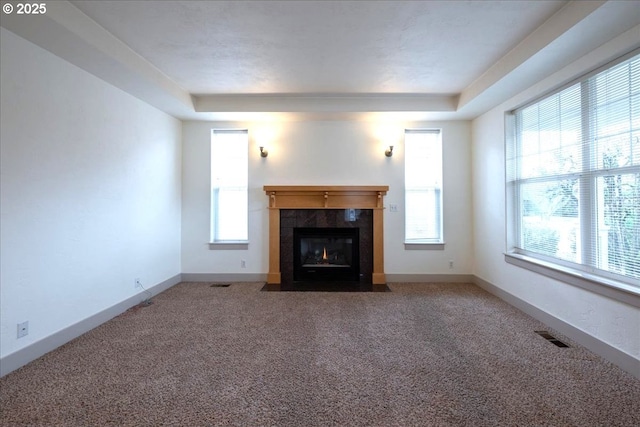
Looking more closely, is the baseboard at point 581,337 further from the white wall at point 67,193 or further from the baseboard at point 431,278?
the white wall at point 67,193

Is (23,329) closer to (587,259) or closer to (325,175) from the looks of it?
(325,175)

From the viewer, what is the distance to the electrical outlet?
2.01 m

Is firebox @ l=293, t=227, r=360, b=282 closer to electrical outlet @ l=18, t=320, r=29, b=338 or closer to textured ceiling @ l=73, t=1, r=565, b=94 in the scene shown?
textured ceiling @ l=73, t=1, r=565, b=94

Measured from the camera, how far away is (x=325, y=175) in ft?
13.9

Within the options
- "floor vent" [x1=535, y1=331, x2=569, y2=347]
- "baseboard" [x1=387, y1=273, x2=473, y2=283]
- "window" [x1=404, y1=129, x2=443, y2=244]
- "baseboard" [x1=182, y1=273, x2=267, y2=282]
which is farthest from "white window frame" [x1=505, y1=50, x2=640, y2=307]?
"baseboard" [x1=182, y1=273, x2=267, y2=282]

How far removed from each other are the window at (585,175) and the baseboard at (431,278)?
1082 mm

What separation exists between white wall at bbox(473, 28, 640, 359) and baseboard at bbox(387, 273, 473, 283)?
0.64 feet

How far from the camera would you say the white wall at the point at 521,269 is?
203 centimetres

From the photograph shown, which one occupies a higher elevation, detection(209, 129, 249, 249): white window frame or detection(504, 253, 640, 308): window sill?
detection(209, 129, 249, 249): white window frame

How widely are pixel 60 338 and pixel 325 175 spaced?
11.4ft

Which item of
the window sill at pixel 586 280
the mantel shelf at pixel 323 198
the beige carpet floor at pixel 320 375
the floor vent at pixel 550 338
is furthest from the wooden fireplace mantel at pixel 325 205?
the floor vent at pixel 550 338

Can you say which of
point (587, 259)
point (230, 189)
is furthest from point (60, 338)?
point (587, 259)

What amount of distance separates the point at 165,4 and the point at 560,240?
4.09 m

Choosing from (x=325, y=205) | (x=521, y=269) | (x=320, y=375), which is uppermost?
(x=325, y=205)
